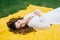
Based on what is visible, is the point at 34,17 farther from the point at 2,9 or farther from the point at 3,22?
the point at 2,9

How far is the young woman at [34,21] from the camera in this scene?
1.69m

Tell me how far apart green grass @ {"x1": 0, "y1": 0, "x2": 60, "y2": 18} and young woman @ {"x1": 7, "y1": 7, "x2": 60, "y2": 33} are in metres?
0.41

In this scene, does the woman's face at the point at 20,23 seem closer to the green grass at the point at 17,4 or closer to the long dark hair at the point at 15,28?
the long dark hair at the point at 15,28

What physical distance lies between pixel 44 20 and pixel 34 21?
11cm

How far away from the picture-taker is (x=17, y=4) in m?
2.42

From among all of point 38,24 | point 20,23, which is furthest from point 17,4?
point 38,24

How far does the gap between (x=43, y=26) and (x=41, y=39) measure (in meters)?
0.14

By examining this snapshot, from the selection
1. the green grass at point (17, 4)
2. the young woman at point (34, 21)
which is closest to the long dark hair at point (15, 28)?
the young woman at point (34, 21)

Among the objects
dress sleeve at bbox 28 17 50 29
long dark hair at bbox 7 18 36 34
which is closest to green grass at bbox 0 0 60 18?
long dark hair at bbox 7 18 36 34

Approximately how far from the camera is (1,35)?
168cm

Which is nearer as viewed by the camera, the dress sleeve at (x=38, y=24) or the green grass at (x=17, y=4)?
the dress sleeve at (x=38, y=24)

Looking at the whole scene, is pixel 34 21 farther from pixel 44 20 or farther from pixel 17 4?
pixel 17 4

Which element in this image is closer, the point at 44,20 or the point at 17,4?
the point at 44,20

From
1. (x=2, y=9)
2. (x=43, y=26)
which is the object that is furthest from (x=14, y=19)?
(x=2, y=9)
